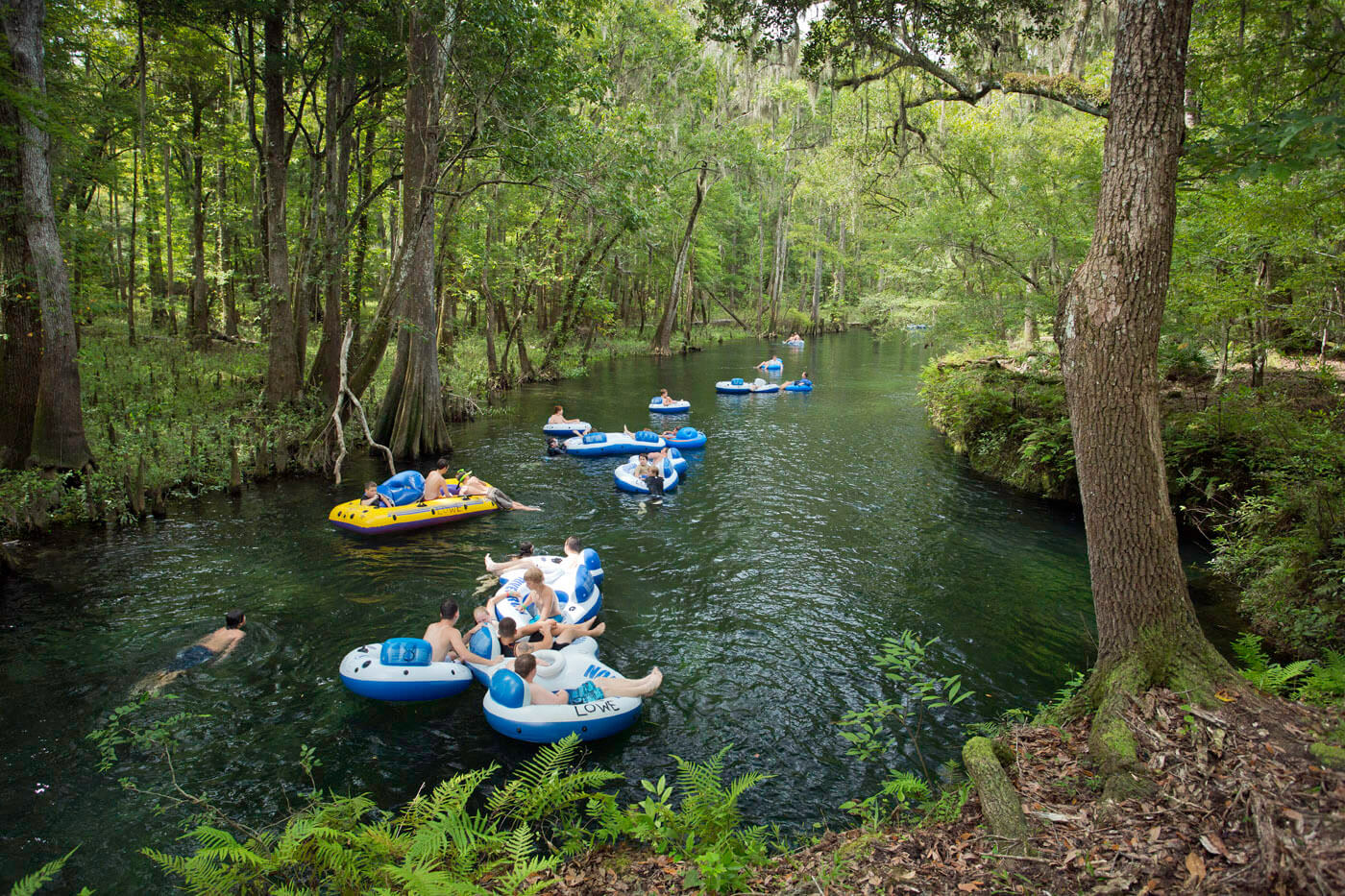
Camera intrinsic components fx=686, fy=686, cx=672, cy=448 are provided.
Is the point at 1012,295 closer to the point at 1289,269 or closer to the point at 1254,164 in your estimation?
the point at 1289,269

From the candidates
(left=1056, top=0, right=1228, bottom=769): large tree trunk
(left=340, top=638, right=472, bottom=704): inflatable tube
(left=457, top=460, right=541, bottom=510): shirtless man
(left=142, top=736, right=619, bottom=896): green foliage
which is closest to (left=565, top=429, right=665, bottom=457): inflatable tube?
(left=457, top=460, right=541, bottom=510): shirtless man

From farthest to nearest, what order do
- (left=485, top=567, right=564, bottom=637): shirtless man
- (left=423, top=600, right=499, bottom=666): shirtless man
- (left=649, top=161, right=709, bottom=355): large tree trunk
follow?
(left=649, top=161, right=709, bottom=355): large tree trunk
(left=485, top=567, right=564, bottom=637): shirtless man
(left=423, top=600, right=499, bottom=666): shirtless man

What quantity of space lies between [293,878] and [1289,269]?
1497 cm

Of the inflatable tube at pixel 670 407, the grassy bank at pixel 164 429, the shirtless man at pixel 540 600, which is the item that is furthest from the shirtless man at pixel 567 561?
the inflatable tube at pixel 670 407

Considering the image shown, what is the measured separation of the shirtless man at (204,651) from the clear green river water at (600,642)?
0.13 meters

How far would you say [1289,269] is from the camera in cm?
1102

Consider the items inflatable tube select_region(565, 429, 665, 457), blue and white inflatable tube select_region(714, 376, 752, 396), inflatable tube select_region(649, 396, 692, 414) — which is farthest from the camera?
blue and white inflatable tube select_region(714, 376, 752, 396)

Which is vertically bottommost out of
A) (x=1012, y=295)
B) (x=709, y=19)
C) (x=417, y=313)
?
(x=417, y=313)

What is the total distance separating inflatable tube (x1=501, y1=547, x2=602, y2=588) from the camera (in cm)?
853

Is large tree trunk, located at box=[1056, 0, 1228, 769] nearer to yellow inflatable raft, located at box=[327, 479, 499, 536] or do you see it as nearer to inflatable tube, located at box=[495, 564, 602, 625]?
inflatable tube, located at box=[495, 564, 602, 625]

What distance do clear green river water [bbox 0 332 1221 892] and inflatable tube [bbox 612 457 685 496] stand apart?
0.30m

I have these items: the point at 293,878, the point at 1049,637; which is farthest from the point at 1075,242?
the point at 293,878

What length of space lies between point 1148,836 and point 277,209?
17.4m

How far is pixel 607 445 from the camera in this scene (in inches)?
660
